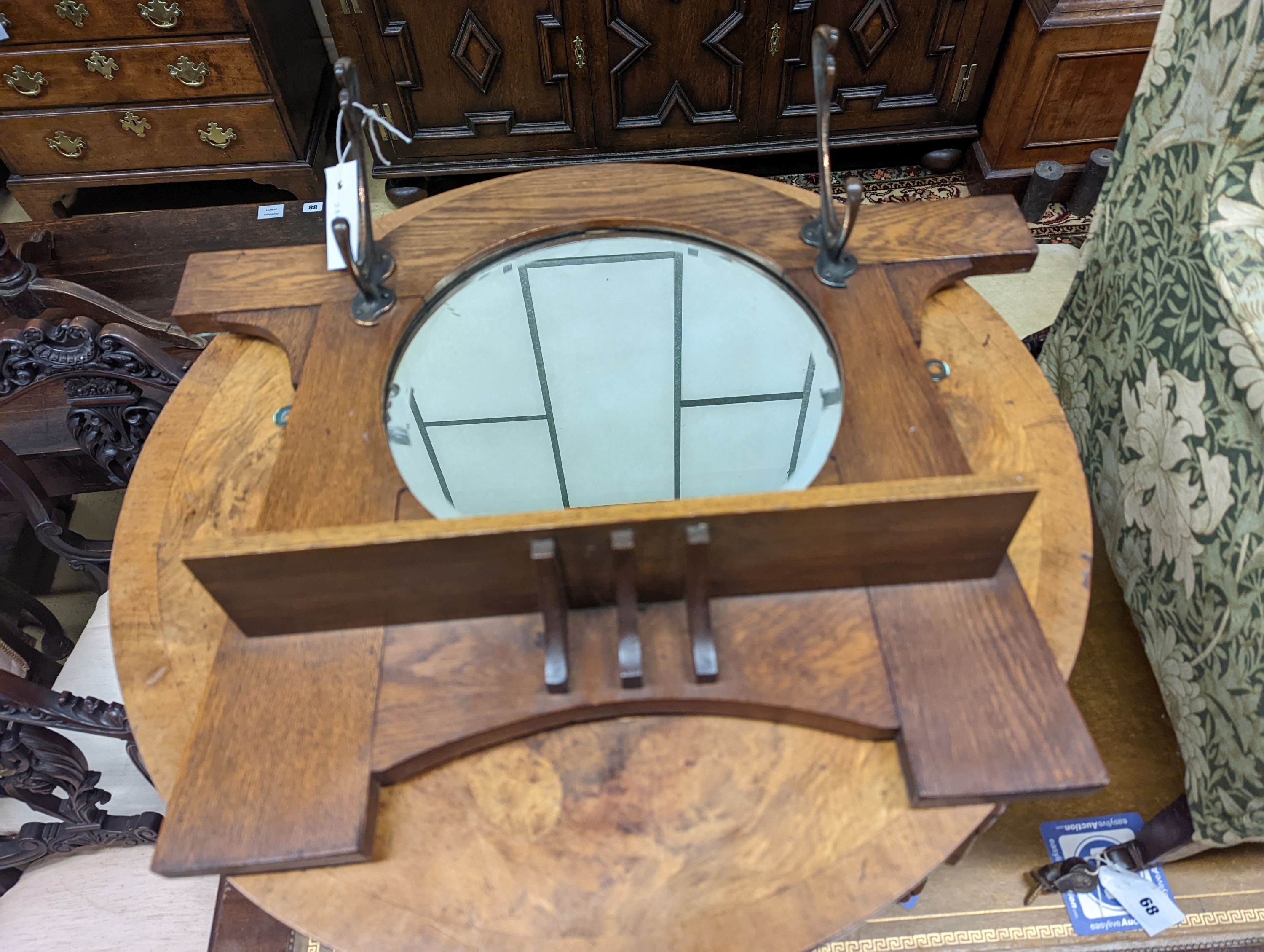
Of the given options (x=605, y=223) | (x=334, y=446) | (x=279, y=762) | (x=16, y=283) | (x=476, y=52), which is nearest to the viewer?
(x=279, y=762)

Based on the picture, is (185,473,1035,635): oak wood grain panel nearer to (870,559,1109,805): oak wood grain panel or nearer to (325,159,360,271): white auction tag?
(870,559,1109,805): oak wood grain panel

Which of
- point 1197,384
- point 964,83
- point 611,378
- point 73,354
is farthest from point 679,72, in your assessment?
point 73,354

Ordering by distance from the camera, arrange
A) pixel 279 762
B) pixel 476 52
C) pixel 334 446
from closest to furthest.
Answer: pixel 279 762
pixel 334 446
pixel 476 52

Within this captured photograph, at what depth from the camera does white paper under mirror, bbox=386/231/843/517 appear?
1.07 metres

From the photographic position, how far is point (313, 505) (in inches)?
34.2

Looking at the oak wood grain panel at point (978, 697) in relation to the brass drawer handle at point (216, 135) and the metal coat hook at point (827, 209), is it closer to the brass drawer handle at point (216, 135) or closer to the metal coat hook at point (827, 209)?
the metal coat hook at point (827, 209)

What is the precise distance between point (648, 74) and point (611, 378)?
1.20m

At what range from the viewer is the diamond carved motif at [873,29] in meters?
1.95

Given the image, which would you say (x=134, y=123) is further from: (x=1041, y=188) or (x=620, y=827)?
(x=1041, y=188)

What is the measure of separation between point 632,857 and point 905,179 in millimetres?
2191

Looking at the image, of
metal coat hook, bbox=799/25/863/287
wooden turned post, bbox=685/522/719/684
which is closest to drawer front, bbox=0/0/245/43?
metal coat hook, bbox=799/25/863/287

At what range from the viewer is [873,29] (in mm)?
1992

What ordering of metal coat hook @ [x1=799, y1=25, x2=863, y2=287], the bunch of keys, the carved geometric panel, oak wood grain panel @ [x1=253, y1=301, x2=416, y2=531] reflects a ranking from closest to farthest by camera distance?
oak wood grain panel @ [x1=253, y1=301, x2=416, y2=531] → metal coat hook @ [x1=799, y1=25, x2=863, y2=287] → the bunch of keys → the carved geometric panel

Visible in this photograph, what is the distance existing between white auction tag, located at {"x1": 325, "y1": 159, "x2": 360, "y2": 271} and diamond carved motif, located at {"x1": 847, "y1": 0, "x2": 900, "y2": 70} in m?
1.40
